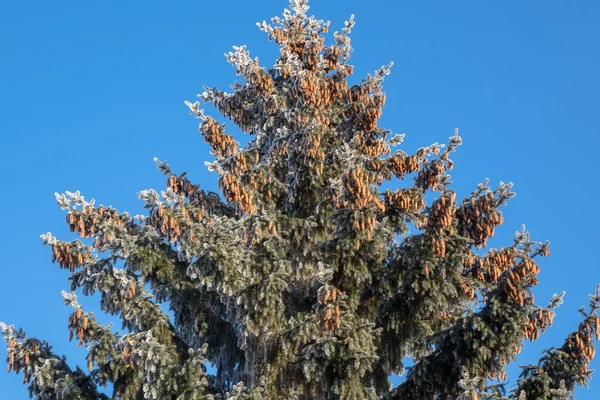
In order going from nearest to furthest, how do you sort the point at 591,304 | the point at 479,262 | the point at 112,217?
1. the point at 591,304
2. the point at 479,262
3. the point at 112,217

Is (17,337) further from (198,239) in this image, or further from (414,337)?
(414,337)

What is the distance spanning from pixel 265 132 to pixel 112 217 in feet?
16.4

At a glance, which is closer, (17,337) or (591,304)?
(591,304)

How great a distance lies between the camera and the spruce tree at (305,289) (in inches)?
655

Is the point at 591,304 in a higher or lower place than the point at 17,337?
lower

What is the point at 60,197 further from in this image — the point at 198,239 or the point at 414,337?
the point at 414,337

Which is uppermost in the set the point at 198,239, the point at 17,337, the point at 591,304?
the point at 198,239

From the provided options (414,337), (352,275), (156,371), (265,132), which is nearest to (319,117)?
(265,132)

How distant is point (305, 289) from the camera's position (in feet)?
68.3

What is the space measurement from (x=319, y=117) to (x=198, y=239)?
5561 mm

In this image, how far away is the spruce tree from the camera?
16.6 m

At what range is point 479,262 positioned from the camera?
18578 millimetres

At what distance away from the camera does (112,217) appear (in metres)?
20.0

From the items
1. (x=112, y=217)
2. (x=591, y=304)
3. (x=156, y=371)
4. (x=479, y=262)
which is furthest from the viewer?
Result: (x=112, y=217)
